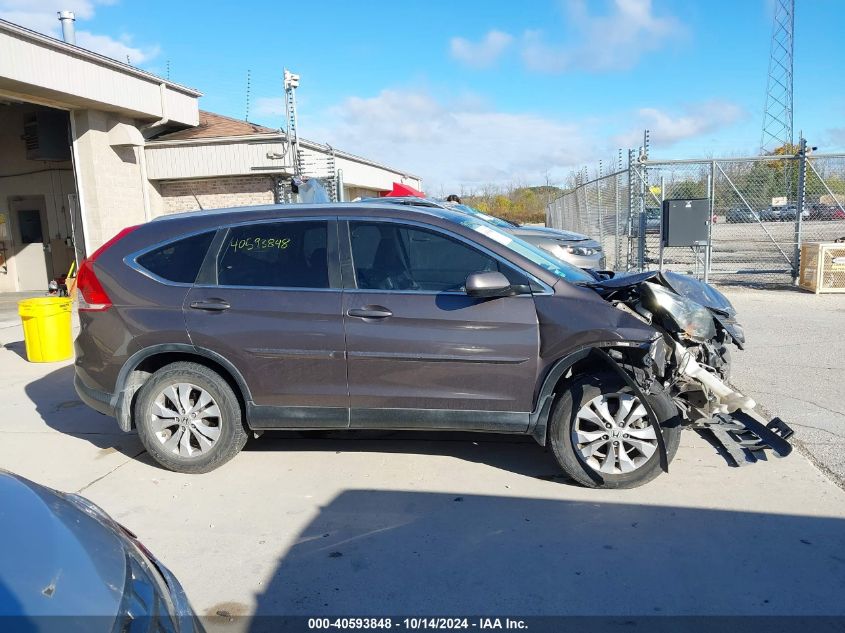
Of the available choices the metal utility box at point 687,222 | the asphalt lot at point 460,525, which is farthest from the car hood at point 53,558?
the metal utility box at point 687,222

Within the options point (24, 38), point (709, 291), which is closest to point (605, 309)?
point (709, 291)

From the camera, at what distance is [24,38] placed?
10.7 metres

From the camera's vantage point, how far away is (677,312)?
14.0 ft

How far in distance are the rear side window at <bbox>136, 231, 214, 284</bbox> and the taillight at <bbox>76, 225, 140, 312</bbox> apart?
1.08 ft

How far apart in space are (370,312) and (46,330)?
232 inches

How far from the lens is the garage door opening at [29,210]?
15.7 m

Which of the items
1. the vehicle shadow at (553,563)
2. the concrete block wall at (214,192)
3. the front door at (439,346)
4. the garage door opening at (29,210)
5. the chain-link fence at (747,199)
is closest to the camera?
the vehicle shadow at (553,563)

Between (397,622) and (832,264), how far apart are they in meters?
12.0

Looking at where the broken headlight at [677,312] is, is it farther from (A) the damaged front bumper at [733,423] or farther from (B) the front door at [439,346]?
(B) the front door at [439,346]

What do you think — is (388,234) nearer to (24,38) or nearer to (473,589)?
(473,589)

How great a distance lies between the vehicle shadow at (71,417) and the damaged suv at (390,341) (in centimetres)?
71

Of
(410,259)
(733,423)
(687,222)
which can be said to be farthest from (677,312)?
(687,222)

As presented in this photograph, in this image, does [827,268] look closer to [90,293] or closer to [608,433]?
[608,433]

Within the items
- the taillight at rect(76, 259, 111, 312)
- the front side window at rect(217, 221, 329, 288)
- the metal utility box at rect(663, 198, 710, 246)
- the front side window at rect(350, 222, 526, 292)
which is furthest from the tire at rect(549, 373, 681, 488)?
the metal utility box at rect(663, 198, 710, 246)
